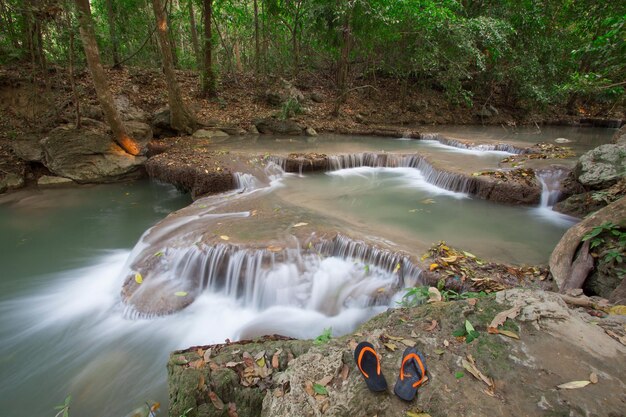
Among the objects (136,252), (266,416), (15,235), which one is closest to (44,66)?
(15,235)

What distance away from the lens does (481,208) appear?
713 centimetres

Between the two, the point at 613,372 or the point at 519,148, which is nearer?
the point at 613,372

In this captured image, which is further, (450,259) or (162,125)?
(162,125)

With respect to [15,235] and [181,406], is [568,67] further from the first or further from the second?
[15,235]

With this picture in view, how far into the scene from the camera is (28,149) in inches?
376

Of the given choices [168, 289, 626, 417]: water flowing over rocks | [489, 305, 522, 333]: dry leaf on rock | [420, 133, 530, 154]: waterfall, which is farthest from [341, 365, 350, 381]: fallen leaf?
[420, 133, 530, 154]: waterfall

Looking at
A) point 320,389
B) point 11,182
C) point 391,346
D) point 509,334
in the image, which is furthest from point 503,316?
point 11,182

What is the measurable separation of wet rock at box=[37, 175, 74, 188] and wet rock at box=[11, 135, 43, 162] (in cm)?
57

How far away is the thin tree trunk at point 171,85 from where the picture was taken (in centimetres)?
973

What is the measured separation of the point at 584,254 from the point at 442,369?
10.6 feet

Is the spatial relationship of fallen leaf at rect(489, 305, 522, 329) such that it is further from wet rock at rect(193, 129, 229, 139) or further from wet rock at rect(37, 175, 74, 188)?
wet rock at rect(193, 129, 229, 139)

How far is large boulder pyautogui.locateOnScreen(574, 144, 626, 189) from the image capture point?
6211 millimetres

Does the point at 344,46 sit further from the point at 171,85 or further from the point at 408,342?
the point at 408,342

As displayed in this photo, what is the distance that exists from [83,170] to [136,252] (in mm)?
5253
